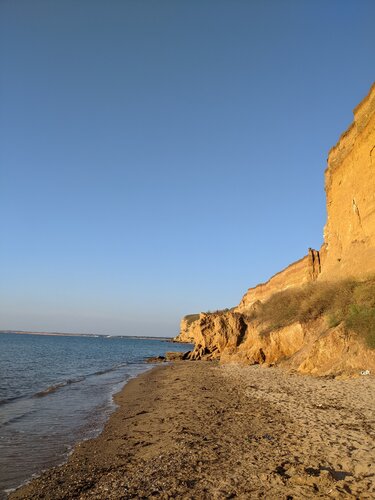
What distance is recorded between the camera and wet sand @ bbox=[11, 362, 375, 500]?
562 cm

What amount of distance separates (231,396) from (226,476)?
26.8ft

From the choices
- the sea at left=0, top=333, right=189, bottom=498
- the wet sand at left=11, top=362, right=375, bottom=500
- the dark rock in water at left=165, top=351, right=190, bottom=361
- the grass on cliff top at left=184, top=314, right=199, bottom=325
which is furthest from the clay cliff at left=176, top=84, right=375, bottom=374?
the grass on cliff top at left=184, top=314, right=199, bottom=325

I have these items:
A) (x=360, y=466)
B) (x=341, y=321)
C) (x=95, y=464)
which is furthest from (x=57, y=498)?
(x=341, y=321)

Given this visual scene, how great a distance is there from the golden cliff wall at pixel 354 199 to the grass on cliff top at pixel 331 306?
247cm

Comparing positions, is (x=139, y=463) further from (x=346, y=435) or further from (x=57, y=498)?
(x=346, y=435)

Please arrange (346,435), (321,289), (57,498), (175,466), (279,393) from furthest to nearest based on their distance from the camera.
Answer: (321,289) → (279,393) → (346,435) → (175,466) → (57,498)

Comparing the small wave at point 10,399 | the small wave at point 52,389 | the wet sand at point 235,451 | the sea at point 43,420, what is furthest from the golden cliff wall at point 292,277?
the wet sand at point 235,451

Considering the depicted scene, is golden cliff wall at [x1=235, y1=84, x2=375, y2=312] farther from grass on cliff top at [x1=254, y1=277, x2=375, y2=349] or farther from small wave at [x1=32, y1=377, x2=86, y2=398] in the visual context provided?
small wave at [x1=32, y1=377, x2=86, y2=398]

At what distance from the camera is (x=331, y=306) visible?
2031 cm

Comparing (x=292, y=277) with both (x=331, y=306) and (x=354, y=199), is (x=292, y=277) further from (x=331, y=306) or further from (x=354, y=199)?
(x=331, y=306)

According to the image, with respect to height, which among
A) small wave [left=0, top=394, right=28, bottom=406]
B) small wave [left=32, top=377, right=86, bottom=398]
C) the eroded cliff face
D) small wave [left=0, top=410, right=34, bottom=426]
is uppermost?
the eroded cliff face

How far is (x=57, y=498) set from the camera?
5742 mm

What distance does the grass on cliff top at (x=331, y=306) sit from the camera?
1617 cm

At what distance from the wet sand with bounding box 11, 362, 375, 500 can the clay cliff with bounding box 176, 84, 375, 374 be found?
10.6 feet
